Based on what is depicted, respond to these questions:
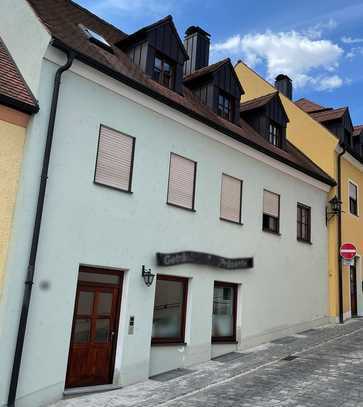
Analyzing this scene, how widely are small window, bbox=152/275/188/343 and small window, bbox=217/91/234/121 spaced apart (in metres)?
5.51

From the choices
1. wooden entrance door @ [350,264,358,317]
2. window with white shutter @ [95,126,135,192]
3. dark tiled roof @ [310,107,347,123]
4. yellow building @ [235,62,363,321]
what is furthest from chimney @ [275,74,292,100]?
window with white shutter @ [95,126,135,192]

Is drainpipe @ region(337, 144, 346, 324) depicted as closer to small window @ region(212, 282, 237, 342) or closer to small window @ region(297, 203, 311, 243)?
small window @ region(297, 203, 311, 243)

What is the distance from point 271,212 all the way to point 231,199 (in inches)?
81.8

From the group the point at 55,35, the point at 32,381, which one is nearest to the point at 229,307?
the point at 32,381

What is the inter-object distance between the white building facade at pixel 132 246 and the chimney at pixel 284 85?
313 inches

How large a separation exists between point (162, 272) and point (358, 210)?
12.1m

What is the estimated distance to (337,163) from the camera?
60.2ft

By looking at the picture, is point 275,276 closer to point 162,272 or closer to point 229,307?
point 229,307

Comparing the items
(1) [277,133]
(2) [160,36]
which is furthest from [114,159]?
(1) [277,133]

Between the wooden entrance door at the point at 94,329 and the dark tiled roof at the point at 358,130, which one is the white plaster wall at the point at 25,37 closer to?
the wooden entrance door at the point at 94,329

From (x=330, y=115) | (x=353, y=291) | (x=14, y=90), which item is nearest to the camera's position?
(x=14, y=90)

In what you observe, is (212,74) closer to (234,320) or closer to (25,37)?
(25,37)

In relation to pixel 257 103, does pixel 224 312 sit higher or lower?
lower

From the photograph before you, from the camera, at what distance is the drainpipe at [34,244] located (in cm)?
796
